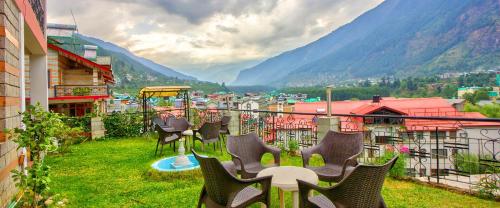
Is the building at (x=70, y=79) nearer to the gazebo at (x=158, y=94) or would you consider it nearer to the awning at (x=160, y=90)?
the gazebo at (x=158, y=94)

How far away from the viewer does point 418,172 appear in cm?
470

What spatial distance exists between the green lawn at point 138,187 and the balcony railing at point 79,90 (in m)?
8.51

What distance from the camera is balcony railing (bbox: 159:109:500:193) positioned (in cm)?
399

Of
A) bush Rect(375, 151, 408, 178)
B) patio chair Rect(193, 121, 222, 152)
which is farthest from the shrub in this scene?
bush Rect(375, 151, 408, 178)

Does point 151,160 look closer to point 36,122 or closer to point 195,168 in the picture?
point 195,168

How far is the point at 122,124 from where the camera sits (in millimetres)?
9930

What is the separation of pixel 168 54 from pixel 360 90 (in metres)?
35.1

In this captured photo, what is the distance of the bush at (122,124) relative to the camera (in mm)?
9734

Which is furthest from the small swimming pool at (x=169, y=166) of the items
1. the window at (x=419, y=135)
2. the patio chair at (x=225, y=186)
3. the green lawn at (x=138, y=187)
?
the window at (x=419, y=135)

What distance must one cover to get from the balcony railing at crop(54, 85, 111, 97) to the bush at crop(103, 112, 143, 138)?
558cm

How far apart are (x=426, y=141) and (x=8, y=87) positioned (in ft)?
19.0

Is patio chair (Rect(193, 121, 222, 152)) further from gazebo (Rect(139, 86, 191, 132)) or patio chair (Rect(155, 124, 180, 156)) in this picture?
gazebo (Rect(139, 86, 191, 132))

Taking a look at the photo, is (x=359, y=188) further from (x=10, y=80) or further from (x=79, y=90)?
(x=79, y=90)

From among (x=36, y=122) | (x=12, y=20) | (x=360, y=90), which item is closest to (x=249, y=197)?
(x=36, y=122)
